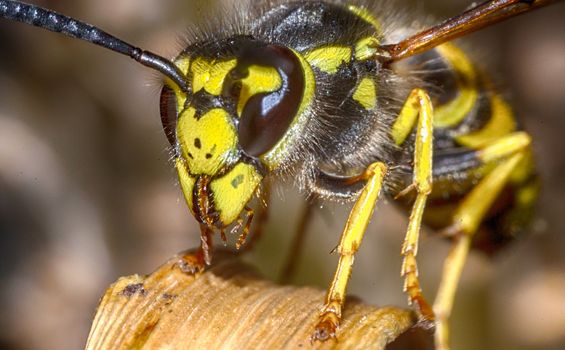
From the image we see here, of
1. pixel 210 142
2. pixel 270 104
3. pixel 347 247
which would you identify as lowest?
pixel 347 247

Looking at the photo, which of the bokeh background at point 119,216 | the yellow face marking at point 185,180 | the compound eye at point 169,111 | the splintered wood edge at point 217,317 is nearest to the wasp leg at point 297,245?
the bokeh background at point 119,216

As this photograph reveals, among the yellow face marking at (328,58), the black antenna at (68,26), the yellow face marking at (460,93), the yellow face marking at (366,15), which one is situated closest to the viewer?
the black antenna at (68,26)

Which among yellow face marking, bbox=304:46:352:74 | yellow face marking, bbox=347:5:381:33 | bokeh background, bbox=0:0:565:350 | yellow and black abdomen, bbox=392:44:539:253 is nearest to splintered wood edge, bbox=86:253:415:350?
yellow face marking, bbox=304:46:352:74

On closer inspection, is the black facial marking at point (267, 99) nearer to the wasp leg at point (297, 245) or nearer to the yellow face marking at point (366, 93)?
the yellow face marking at point (366, 93)

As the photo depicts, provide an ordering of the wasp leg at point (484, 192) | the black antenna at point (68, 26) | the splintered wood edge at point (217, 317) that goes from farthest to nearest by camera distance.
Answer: the wasp leg at point (484, 192) → the black antenna at point (68, 26) → the splintered wood edge at point (217, 317)

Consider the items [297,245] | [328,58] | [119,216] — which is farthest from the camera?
[119,216]

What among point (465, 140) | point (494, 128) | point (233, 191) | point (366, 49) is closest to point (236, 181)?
point (233, 191)

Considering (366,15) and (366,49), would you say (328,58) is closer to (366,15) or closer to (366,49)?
(366,49)
